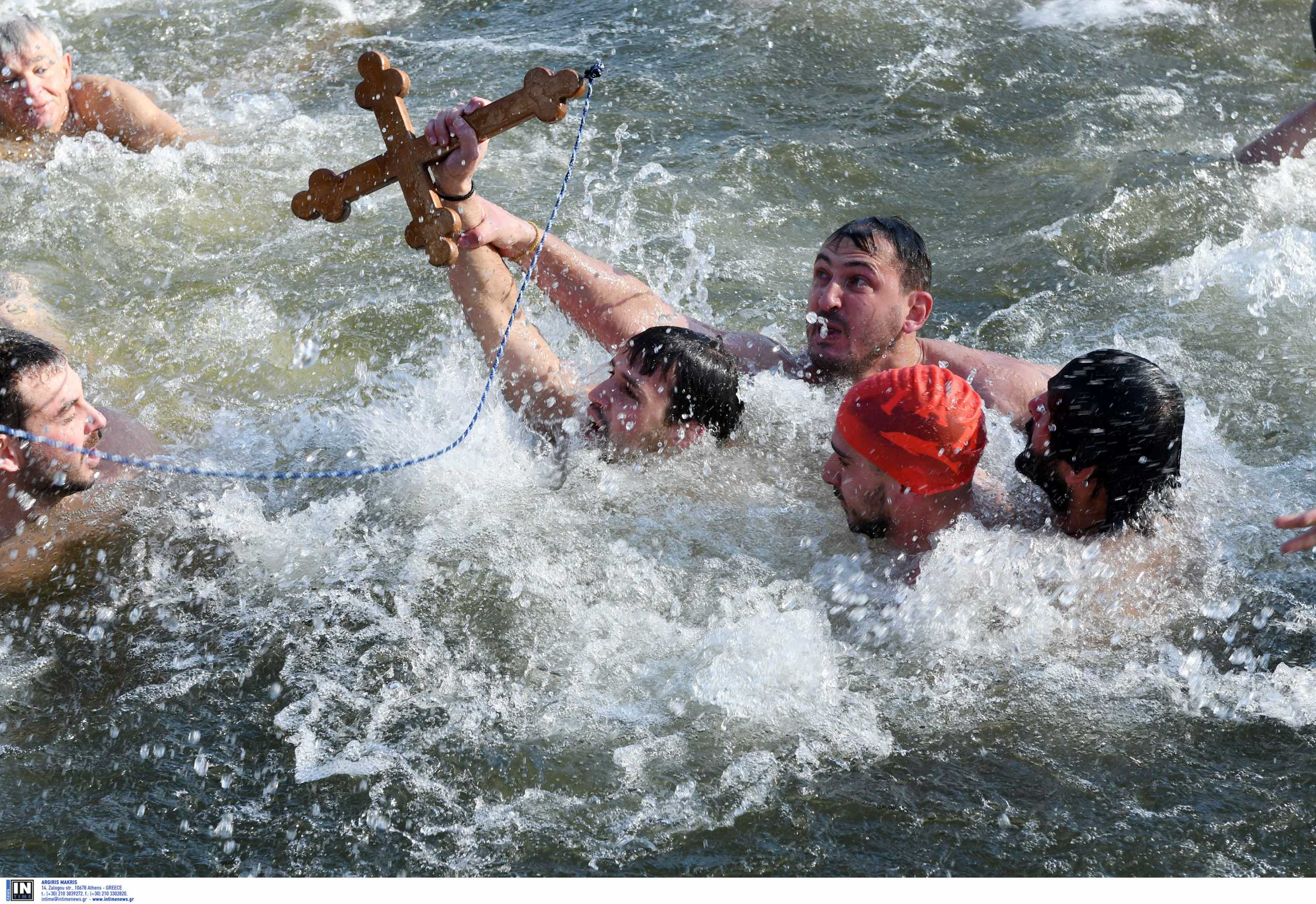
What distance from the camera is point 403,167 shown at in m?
3.62

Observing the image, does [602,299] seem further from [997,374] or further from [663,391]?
[997,374]

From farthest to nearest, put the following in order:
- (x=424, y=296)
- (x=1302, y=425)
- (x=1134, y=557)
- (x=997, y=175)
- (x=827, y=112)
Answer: (x=827, y=112) → (x=997, y=175) → (x=424, y=296) → (x=1302, y=425) → (x=1134, y=557)

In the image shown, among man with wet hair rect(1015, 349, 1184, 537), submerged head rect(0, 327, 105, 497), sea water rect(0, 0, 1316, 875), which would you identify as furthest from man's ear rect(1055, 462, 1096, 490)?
submerged head rect(0, 327, 105, 497)

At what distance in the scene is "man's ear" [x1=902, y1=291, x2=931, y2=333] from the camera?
4.77 metres

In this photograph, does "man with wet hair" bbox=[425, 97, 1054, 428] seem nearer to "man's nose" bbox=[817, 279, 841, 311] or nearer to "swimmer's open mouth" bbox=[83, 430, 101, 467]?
"man's nose" bbox=[817, 279, 841, 311]

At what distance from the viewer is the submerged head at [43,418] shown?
A: 154 inches

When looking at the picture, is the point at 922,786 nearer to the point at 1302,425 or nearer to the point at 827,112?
the point at 1302,425

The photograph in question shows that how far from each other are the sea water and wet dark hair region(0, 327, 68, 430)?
58cm

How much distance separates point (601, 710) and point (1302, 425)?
3097 mm

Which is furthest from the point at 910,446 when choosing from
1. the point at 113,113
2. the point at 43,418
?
the point at 113,113

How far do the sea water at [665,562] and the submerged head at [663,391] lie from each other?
0.16 metres

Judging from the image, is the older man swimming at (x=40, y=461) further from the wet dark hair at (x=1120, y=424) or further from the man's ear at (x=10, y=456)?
the wet dark hair at (x=1120, y=424)

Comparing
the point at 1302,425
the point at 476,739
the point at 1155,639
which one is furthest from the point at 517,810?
the point at 1302,425
